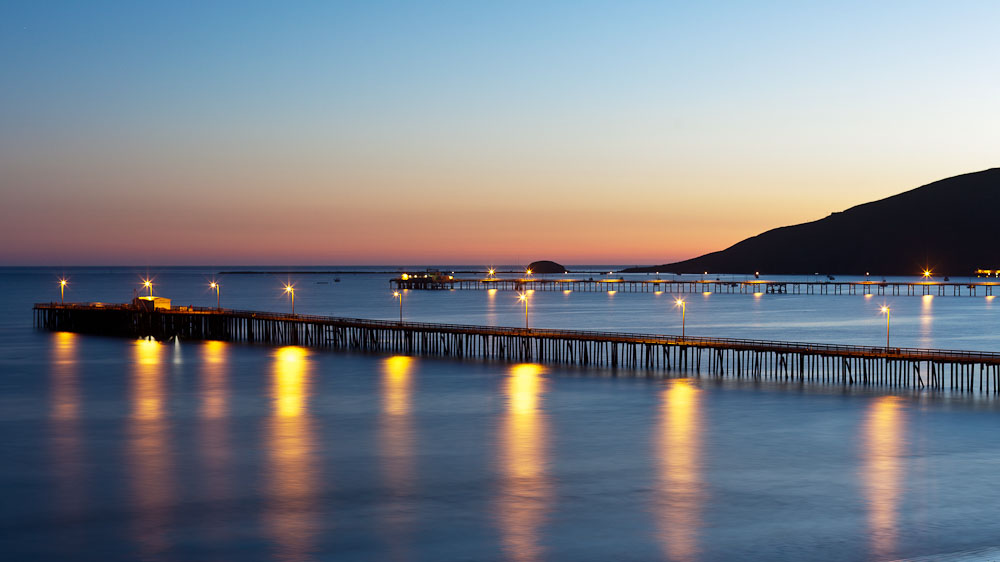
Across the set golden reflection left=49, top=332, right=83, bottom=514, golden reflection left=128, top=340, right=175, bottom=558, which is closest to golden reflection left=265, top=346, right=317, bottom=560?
golden reflection left=128, top=340, right=175, bottom=558

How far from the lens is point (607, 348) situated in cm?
8469

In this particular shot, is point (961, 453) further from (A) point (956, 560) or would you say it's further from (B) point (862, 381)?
(B) point (862, 381)

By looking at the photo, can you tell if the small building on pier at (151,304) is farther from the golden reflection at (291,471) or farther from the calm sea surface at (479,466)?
the golden reflection at (291,471)

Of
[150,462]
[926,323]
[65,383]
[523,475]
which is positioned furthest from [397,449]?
[926,323]

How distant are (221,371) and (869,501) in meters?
50.1

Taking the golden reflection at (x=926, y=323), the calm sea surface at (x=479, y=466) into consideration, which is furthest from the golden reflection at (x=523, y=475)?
the golden reflection at (x=926, y=323)

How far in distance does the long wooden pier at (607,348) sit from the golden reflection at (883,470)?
8010mm

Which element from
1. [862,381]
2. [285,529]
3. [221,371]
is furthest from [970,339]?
[285,529]

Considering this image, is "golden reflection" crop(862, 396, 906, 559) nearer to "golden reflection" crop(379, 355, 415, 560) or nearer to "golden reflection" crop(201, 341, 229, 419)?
"golden reflection" crop(379, 355, 415, 560)

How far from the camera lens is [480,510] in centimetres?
3434

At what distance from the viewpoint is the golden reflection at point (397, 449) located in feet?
105

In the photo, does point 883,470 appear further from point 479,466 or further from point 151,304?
point 151,304

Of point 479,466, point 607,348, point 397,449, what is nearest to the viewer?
point 479,466

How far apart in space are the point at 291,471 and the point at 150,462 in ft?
20.4
